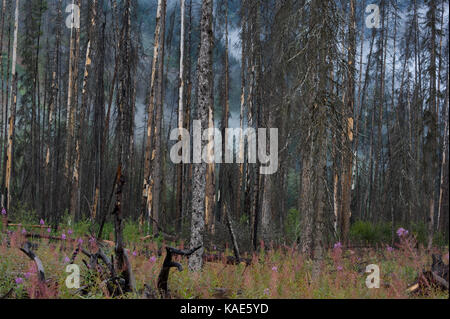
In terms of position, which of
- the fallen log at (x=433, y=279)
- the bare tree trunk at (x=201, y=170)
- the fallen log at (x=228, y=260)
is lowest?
the fallen log at (x=228, y=260)

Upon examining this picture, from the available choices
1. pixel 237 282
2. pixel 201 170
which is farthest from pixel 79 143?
pixel 237 282

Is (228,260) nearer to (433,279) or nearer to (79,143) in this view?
(433,279)

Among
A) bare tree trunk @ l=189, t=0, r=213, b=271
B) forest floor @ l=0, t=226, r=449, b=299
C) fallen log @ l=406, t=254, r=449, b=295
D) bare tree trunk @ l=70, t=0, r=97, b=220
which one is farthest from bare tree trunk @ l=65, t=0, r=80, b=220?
fallen log @ l=406, t=254, r=449, b=295

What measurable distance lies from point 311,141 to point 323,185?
62 cm

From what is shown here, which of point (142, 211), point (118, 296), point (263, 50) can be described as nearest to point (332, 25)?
point (263, 50)

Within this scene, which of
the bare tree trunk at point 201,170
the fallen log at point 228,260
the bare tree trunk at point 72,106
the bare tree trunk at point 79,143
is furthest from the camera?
the bare tree trunk at point 72,106

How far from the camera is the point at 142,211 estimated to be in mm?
11070

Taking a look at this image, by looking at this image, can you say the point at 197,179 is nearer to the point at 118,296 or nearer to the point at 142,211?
the point at 118,296

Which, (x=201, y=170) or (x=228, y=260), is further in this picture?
(x=228, y=260)

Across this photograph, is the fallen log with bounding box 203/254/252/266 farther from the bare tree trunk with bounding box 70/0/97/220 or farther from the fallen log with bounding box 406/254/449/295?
the bare tree trunk with bounding box 70/0/97/220

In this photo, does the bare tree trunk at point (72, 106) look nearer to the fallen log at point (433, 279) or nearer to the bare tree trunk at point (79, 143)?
the bare tree trunk at point (79, 143)

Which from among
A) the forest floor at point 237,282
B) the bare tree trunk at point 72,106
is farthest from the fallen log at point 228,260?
the bare tree trunk at point 72,106

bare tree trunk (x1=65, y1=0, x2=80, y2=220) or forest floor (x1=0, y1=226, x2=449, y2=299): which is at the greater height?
bare tree trunk (x1=65, y1=0, x2=80, y2=220)

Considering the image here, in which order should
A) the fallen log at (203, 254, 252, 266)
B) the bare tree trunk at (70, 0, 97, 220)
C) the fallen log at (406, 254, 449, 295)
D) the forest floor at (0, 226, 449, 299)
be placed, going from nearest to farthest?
1. the fallen log at (406, 254, 449, 295)
2. the forest floor at (0, 226, 449, 299)
3. the fallen log at (203, 254, 252, 266)
4. the bare tree trunk at (70, 0, 97, 220)
